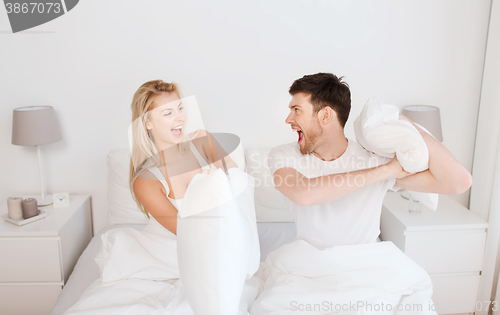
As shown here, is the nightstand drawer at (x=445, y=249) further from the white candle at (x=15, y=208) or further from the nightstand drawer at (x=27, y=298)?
the white candle at (x=15, y=208)

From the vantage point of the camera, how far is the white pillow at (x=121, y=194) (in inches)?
86.1

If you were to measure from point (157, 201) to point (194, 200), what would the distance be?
0.84m

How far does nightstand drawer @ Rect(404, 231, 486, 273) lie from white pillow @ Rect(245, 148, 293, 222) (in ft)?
2.30

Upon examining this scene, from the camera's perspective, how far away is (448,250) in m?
1.97

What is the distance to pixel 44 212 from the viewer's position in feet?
6.95

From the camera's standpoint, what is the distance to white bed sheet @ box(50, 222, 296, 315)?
1608 millimetres

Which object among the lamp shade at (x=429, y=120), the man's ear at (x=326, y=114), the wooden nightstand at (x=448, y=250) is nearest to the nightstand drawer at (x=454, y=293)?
the wooden nightstand at (x=448, y=250)

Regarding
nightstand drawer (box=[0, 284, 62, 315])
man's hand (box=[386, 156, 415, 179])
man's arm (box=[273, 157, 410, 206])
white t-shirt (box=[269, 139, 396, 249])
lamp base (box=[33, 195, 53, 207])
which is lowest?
nightstand drawer (box=[0, 284, 62, 315])

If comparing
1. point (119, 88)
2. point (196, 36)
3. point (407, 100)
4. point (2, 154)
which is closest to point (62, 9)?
point (119, 88)

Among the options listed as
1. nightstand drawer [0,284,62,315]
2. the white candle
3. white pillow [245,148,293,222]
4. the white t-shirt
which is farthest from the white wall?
the white t-shirt

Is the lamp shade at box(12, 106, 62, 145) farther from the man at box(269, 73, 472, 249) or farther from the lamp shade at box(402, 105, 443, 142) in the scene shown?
the lamp shade at box(402, 105, 443, 142)

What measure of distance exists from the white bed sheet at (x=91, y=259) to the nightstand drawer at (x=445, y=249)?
628 mm

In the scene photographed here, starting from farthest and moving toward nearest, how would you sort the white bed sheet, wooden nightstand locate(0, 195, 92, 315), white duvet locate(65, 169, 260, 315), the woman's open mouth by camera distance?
wooden nightstand locate(0, 195, 92, 315), the white bed sheet, the woman's open mouth, white duvet locate(65, 169, 260, 315)

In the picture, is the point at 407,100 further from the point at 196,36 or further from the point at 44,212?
the point at 44,212
